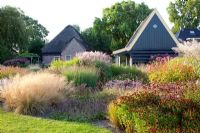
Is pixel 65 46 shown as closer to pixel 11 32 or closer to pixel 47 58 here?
pixel 47 58

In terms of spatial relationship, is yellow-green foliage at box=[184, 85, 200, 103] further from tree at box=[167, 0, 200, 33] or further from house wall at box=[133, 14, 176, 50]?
tree at box=[167, 0, 200, 33]

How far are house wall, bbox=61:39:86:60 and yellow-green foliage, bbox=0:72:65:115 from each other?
40318 mm

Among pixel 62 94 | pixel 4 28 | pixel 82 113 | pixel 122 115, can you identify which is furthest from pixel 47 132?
pixel 4 28

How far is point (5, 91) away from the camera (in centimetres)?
1268

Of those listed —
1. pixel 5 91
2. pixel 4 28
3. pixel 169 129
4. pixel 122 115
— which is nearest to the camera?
pixel 169 129

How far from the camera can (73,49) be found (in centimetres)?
5362

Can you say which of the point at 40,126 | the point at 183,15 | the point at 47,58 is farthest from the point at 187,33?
the point at 40,126

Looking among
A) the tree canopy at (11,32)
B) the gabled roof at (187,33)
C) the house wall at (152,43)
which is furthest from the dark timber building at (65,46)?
the house wall at (152,43)

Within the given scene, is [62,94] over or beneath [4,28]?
beneath

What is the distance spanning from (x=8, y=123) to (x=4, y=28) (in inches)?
1315

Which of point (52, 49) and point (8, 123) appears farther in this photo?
point (52, 49)

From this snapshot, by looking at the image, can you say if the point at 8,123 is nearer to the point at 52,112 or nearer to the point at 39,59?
the point at 52,112

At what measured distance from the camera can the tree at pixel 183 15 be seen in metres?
67.1

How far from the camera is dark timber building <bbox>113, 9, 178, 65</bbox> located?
38.2 meters
